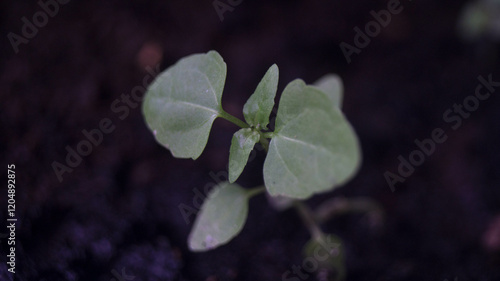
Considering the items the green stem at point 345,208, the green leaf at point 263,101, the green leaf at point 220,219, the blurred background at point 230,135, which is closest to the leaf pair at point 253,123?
the green leaf at point 263,101

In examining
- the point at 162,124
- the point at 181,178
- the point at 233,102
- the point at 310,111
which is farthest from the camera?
the point at 233,102

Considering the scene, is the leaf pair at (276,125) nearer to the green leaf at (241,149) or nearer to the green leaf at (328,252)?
the green leaf at (241,149)

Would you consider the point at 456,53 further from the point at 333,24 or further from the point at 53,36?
the point at 53,36

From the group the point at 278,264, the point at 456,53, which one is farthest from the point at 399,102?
the point at 278,264

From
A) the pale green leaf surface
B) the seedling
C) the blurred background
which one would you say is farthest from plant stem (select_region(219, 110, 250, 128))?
the blurred background

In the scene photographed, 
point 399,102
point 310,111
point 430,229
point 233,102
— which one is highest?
point 310,111

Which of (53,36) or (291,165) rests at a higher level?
(53,36)

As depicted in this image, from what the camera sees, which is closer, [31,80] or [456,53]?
[31,80]

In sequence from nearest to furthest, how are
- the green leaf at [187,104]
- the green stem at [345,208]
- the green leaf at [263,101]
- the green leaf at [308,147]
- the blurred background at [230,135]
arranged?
the green leaf at [308,147] < the green leaf at [263,101] < the green leaf at [187,104] < the blurred background at [230,135] < the green stem at [345,208]
